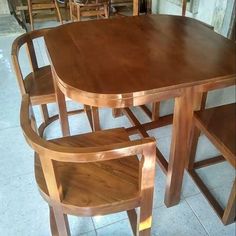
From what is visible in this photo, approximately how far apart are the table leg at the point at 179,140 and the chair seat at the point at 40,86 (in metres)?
0.80

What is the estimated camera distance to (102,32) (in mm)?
1459

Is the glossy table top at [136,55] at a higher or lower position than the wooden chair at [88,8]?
higher

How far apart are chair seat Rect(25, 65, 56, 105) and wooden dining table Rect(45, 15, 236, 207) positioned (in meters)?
0.12

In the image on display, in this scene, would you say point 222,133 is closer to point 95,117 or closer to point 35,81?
point 95,117

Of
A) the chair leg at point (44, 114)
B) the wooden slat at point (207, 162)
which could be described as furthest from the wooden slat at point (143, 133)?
the chair leg at point (44, 114)

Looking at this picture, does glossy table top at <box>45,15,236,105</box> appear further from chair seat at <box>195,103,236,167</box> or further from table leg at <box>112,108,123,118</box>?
table leg at <box>112,108,123,118</box>

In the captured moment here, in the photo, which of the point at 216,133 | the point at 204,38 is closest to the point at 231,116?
the point at 216,133

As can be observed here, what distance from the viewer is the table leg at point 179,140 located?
3.56 ft

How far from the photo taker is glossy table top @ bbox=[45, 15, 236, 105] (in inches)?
39.4

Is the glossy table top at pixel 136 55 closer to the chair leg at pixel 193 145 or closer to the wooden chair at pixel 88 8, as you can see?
the chair leg at pixel 193 145

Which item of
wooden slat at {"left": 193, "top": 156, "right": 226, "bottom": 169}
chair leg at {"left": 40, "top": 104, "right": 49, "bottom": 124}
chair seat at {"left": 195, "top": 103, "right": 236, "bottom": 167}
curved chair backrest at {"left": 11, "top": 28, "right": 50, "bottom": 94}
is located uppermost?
curved chair backrest at {"left": 11, "top": 28, "right": 50, "bottom": 94}

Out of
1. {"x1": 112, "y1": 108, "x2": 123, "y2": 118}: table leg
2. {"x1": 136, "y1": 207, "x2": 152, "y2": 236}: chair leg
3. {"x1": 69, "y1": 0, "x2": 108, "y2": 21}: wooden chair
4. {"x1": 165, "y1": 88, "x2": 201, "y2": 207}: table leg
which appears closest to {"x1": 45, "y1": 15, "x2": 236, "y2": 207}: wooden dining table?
{"x1": 165, "y1": 88, "x2": 201, "y2": 207}: table leg

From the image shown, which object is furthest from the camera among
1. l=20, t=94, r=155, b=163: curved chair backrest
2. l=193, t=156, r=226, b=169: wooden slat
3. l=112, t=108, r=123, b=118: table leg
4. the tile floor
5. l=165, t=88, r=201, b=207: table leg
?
l=112, t=108, r=123, b=118: table leg

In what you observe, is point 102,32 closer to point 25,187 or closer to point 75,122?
point 75,122
